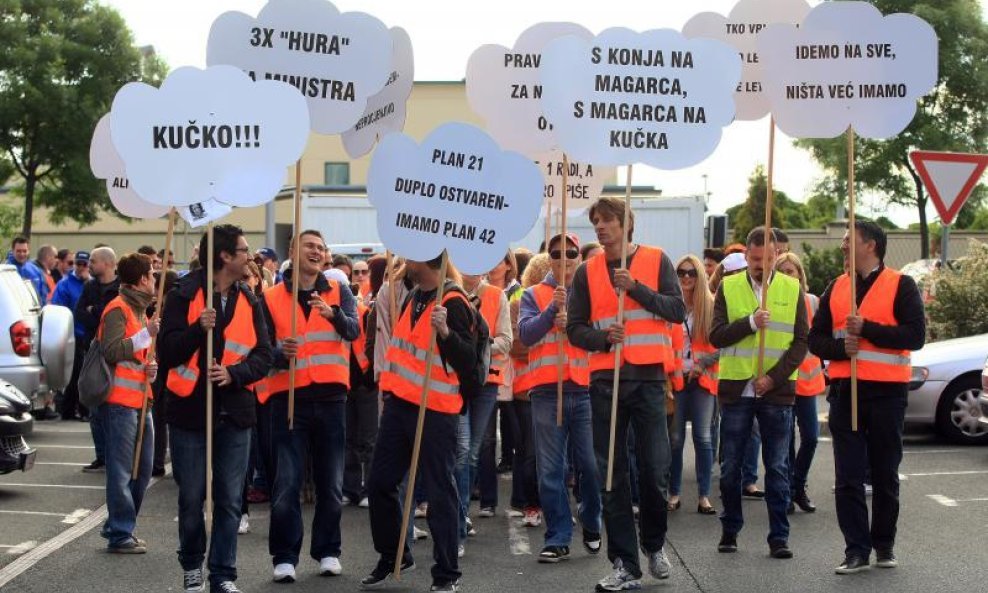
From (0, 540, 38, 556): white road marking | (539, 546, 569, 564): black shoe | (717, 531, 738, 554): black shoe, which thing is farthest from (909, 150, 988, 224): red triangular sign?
(0, 540, 38, 556): white road marking

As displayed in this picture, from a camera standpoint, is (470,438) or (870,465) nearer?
(870,465)

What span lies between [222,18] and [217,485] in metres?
2.77

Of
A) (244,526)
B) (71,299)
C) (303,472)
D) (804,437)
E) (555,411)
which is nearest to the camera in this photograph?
(303,472)

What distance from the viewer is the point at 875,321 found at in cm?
945

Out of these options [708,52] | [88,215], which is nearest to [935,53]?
[708,52]

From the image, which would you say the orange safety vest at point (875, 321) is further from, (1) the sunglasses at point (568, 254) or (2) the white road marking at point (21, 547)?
(2) the white road marking at point (21, 547)

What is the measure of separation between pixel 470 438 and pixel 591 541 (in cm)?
110

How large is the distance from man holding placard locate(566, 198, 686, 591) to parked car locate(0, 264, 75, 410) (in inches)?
335

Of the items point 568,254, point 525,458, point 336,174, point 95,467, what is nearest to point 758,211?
point 336,174

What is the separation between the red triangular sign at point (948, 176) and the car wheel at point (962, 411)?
169cm

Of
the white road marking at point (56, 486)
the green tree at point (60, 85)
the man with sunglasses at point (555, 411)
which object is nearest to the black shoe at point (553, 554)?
the man with sunglasses at point (555, 411)

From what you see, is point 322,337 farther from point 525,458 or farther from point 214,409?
point 525,458

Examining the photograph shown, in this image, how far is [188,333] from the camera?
8.49 meters

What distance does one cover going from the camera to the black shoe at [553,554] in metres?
9.84
